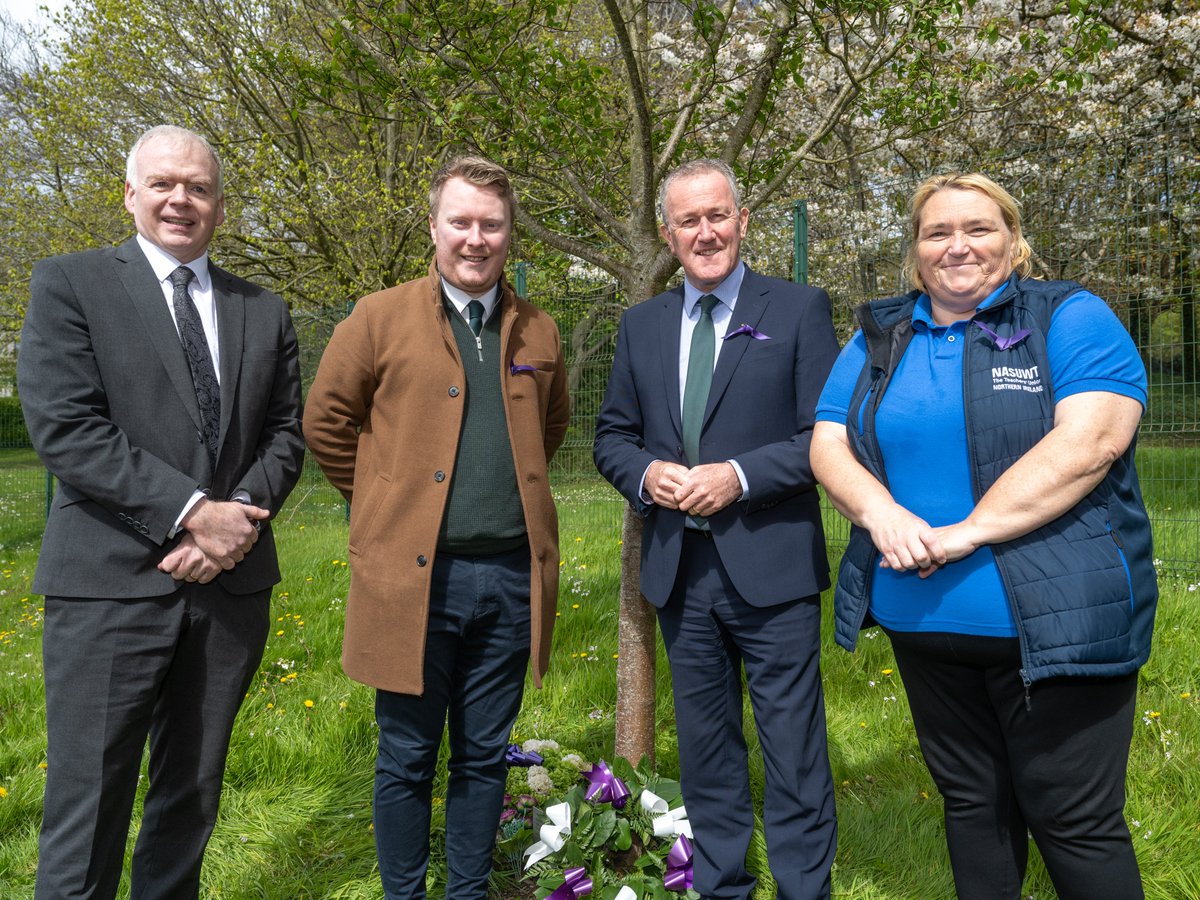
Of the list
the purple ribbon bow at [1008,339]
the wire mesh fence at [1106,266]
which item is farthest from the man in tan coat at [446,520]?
the wire mesh fence at [1106,266]

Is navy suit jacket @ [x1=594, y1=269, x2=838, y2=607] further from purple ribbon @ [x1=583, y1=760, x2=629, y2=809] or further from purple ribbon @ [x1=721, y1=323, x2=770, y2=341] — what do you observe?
purple ribbon @ [x1=583, y1=760, x2=629, y2=809]

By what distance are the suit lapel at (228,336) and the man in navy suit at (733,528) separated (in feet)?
3.81

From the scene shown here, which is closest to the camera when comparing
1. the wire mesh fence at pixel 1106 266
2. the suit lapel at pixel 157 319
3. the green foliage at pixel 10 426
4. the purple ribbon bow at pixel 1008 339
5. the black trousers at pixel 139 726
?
the purple ribbon bow at pixel 1008 339

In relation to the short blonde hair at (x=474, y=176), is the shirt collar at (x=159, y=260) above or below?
below

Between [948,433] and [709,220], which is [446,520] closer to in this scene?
[709,220]

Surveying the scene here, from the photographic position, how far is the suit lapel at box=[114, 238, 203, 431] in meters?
2.48

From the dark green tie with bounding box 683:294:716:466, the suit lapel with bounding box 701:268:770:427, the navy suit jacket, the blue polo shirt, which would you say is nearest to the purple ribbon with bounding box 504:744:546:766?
the navy suit jacket

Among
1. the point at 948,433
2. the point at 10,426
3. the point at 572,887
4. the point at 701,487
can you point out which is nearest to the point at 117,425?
the point at 701,487

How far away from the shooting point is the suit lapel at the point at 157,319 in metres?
2.48

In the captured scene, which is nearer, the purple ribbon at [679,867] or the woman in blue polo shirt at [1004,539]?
the woman in blue polo shirt at [1004,539]

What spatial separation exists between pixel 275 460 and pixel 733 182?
1.66m

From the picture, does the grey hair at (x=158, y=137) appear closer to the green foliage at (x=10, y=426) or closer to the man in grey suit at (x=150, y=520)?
the man in grey suit at (x=150, y=520)

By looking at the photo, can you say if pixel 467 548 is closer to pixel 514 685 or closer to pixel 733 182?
pixel 514 685

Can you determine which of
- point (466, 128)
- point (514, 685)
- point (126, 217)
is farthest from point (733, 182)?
point (126, 217)
